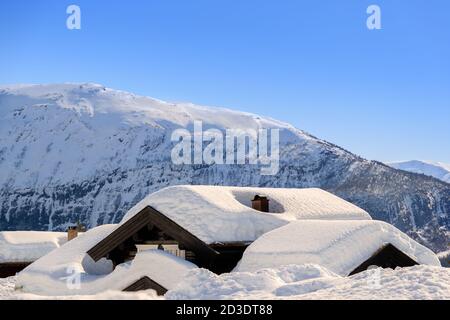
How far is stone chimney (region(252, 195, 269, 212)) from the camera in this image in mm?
22031

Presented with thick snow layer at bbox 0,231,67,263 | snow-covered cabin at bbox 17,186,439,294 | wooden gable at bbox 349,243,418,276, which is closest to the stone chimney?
snow-covered cabin at bbox 17,186,439,294

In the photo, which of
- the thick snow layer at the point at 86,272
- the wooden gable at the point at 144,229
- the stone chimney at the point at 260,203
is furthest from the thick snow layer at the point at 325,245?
the stone chimney at the point at 260,203

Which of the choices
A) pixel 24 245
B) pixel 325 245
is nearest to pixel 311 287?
pixel 325 245

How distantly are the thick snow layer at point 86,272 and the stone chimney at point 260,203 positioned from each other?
4874 mm

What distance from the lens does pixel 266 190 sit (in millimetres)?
24062

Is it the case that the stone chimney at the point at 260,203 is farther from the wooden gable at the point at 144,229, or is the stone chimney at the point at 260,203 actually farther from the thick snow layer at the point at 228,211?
the wooden gable at the point at 144,229

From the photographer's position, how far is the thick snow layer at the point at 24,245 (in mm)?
33906

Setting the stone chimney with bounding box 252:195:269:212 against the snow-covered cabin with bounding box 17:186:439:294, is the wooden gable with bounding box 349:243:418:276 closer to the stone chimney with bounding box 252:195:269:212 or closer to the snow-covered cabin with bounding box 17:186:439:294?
the snow-covered cabin with bounding box 17:186:439:294

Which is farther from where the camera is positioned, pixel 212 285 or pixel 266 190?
pixel 266 190

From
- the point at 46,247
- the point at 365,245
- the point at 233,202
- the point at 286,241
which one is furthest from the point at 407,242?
the point at 46,247
